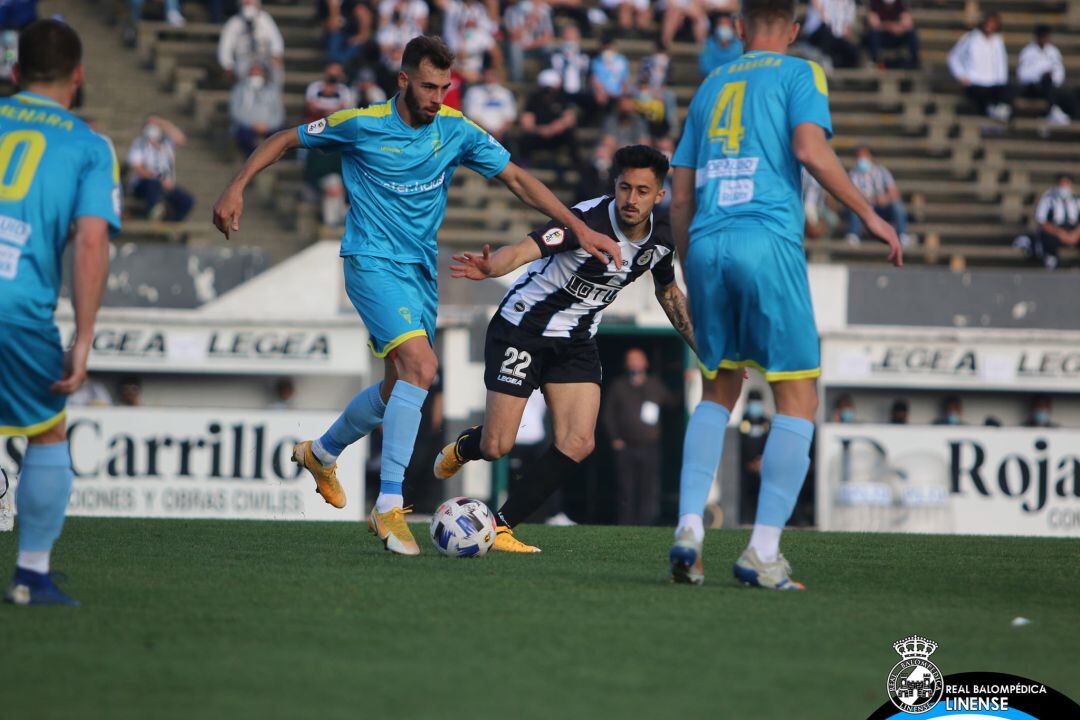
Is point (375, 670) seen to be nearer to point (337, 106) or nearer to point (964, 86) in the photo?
point (337, 106)

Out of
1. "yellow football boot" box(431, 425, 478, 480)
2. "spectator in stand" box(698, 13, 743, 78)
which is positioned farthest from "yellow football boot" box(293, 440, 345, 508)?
"spectator in stand" box(698, 13, 743, 78)

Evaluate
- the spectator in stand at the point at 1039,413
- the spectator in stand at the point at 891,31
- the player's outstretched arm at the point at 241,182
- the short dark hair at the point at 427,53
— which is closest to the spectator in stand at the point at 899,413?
the spectator in stand at the point at 1039,413

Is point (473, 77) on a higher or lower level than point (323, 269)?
higher

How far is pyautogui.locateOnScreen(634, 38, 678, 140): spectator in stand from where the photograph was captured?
2120 cm

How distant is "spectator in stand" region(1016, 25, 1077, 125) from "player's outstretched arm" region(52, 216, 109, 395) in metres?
20.3

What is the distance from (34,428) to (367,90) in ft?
49.4

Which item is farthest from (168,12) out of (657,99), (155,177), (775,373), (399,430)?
(775,373)

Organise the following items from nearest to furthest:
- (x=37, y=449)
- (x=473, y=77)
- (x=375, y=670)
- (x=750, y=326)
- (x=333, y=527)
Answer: (x=375, y=670) < (x=37, y=449) < (x=750, y=326) < (x=333, y=527) < (x=473, y=77)

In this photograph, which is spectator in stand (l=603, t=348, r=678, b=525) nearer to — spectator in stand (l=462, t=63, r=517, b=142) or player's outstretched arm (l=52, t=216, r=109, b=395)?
spectator in stand (l=462, t=63, r=517, b=142)

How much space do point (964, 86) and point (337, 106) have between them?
9.88 meters

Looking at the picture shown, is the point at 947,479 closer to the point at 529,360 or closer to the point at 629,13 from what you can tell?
the point at 529,360

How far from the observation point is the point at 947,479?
1672 cm

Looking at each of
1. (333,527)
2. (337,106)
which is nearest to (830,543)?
(333,527)

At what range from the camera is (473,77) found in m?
21.4
